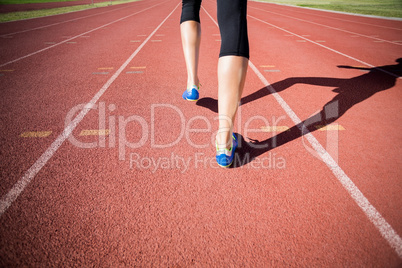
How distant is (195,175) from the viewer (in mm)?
1815

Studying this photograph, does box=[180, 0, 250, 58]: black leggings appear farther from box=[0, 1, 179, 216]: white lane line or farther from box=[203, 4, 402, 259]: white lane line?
box=[0, 1, 179, 216]: white lane line

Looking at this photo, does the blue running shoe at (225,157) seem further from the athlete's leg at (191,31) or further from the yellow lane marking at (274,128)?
the athlete's leg at (191,31)

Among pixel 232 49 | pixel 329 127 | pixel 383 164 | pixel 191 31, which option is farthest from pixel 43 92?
pixel 383 164

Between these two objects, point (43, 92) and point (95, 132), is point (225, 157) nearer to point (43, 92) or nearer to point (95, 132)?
point (95, 132)

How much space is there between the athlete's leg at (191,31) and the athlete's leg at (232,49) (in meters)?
0.79

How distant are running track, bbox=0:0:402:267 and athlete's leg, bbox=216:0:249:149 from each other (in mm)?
708

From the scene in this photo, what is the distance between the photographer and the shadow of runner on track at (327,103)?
2137 mm

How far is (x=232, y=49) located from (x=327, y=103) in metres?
2.17

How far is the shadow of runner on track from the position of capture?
84.1 inches

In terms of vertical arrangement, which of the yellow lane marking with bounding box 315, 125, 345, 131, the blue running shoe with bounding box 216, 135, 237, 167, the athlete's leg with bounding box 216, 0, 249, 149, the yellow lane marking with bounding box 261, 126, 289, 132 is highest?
the athlete's leg with bounding box 216, 0, 249, 149

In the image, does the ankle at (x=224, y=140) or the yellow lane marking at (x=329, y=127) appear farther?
the yellow lane marking at (x=329, y=127)

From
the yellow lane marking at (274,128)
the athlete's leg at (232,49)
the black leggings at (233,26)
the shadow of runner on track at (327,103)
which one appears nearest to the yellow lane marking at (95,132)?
the shadow of runner on track at (327,103)

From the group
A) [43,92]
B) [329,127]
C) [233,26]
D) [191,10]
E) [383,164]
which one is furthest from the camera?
[43,92]

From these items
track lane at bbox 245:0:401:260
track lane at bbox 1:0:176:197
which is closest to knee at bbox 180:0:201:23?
track lane at bbox 245:0:401:260
